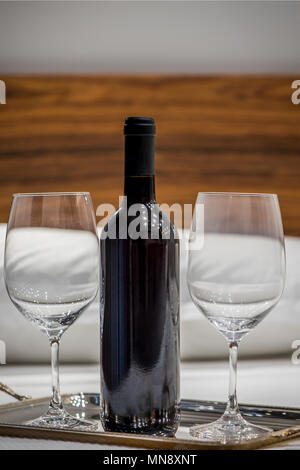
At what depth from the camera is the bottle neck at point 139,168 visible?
0.51 m

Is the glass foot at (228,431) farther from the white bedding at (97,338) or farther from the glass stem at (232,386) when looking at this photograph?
the white bedding at (97,338)

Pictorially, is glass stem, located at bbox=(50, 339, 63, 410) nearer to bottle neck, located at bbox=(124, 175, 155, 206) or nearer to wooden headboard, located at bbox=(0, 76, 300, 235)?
bottle neck, located at bbox=(124, 175, 155, 206)

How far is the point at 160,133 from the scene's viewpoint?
1.42 meters

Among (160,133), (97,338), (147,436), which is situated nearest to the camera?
(147,436)

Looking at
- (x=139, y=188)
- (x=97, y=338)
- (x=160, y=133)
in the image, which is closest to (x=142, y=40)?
(x=160, y=133)

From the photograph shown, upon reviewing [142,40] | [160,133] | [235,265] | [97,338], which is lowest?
[97,338]

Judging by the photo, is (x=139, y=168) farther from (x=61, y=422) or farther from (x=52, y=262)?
(x=61, y=422)

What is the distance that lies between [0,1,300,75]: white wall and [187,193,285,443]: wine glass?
97 centimetres

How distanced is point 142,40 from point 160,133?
20 cm

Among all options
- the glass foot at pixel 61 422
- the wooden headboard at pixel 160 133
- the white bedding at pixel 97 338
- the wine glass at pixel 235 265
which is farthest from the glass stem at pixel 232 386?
the wooden headboard at pixel 160 133

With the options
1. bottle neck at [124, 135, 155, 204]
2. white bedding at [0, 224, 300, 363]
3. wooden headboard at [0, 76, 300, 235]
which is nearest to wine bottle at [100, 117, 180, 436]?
bottle neck at [124, 135, 155, 204]

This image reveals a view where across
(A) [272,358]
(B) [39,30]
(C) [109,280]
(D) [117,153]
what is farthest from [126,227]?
(B) [39,30]

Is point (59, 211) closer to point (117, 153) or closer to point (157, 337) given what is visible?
point (157, 337)

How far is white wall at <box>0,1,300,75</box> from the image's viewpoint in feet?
4.68
